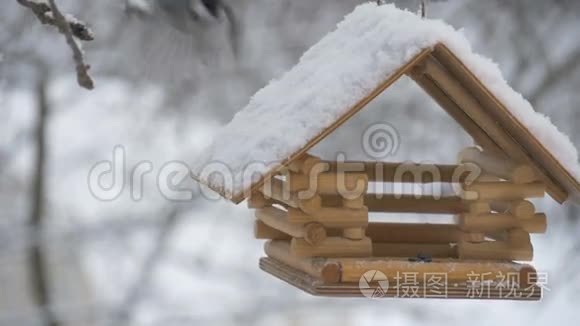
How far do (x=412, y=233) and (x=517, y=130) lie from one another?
0.91 ft

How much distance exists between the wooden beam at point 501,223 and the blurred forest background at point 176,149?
1289 mm

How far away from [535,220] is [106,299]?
5.87 feet

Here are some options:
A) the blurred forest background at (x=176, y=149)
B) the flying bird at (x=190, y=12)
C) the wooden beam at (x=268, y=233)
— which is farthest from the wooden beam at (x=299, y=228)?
the blurred forest background at (x=176, y=149)

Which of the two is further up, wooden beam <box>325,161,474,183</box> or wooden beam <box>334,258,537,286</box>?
wooden beam <box>325,161,474,183</box>

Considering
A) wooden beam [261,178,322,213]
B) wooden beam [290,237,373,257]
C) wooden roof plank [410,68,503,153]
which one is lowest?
wooden beam [290,237,373,257]

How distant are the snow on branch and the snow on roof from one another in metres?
0.35

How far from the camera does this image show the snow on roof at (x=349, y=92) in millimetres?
1121

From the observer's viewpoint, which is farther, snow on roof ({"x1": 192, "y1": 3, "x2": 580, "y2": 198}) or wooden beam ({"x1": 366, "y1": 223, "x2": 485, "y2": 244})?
wooden beam ({"x1": 366, "y1": 223, "x2": 485, "y2": 244})

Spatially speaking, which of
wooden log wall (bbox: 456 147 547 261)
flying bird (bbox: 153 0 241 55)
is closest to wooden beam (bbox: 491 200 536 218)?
wooden log wall (bbox: 456 147 547 261)

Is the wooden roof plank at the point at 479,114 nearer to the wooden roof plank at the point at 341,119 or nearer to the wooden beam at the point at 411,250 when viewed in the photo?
the wooden roof plank at the point at 341,119

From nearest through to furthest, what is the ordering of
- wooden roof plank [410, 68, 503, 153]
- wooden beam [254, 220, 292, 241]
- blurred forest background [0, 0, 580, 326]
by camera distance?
1. wooden roof plank [410, 68, 503, 153]
2. wooden beam [254, 220, 292, 241]
3. blurred forest background [0, 0, 580, 326]

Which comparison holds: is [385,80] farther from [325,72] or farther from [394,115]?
[394,115]

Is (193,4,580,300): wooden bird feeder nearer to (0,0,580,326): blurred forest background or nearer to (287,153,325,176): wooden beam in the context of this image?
(287,153,325,176): wooden beam

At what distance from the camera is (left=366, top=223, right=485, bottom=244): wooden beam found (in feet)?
4.56
